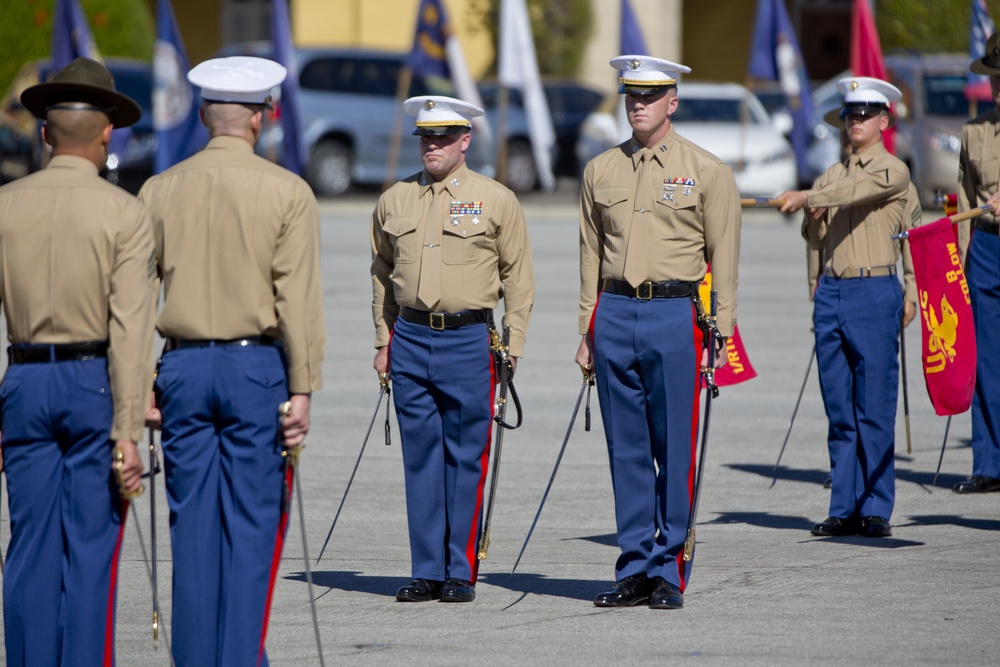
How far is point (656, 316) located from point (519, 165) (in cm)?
2156

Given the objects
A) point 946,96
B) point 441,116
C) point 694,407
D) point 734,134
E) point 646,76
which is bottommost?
point 734,134

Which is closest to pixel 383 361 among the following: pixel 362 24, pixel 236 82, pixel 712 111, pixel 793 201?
pixel 236 82

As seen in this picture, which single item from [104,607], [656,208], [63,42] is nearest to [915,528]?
[656,208]

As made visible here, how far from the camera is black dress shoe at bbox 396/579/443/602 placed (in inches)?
260

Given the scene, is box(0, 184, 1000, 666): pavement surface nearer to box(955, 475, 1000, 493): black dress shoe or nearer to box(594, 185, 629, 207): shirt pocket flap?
box(955, 475, 1000, 493): black dress shoe

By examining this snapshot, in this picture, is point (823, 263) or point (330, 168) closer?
point (823, 263)

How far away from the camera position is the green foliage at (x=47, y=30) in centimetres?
2731

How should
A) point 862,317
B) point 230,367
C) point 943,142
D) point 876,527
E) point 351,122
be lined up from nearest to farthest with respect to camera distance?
point 230,367 < point 876,527 < point 862,317 < point 943,142 < point 351,122

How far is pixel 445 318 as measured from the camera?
663cm

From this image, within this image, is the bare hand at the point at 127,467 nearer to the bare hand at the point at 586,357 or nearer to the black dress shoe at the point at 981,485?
the bare hand at the point at 586,357

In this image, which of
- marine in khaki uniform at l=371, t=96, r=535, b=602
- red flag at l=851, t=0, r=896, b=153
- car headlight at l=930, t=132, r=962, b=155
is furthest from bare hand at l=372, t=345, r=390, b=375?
car headlight at l=930, t=132, r=962, b=155

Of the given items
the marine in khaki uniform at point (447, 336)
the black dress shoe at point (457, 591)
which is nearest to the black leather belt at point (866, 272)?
the marine in khaki uniform at point (447, 336)

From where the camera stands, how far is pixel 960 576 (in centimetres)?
692

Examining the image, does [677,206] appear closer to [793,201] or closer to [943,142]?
[793,201]
